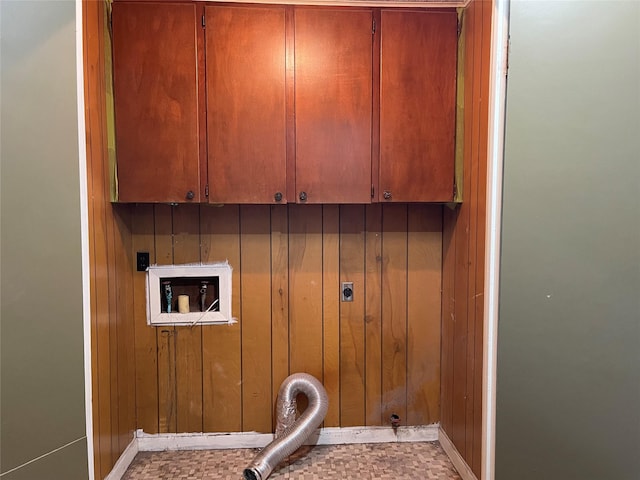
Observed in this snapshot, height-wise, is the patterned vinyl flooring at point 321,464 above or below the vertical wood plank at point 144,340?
below

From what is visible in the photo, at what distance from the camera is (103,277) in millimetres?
1779

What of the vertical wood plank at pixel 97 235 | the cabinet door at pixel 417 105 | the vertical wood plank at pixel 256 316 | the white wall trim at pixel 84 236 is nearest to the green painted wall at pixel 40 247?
the white wall trim at pixel 84 236

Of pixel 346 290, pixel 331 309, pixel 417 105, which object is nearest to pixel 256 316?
pixel 331 309

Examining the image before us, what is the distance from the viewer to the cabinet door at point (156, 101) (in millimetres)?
1829

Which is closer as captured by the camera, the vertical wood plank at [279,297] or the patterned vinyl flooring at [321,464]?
the patterned vinyl flooring at [321,464]

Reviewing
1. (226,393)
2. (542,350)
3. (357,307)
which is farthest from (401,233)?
(226,393)

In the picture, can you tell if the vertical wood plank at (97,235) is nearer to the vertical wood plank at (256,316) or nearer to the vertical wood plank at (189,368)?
the vertical wood plank at (189,368)

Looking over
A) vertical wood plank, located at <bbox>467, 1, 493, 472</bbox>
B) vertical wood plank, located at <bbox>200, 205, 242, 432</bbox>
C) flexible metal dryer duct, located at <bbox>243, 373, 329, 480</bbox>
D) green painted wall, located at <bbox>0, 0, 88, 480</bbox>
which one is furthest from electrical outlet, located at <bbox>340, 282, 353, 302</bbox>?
green painted wall, located at <bbox>0, 0, 88, 480</bbox>

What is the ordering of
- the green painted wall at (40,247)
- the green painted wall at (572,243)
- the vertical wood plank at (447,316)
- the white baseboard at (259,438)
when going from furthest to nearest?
the white baseboard at (259,438) < the vertical wood plank at (447,316) < the green painted wall at (572,243) < the green painted wall at (40,247)

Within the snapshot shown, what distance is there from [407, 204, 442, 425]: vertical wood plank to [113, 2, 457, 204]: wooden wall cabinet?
33cm

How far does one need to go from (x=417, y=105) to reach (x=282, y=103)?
65cm

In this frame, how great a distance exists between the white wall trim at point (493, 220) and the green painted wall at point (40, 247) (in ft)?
5.28

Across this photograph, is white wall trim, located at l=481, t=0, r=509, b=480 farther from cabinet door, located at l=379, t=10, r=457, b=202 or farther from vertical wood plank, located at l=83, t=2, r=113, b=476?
vertical wood plank, located at l=83, t=2, r=113, b=476

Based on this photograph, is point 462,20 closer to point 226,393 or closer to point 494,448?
point 494,448
